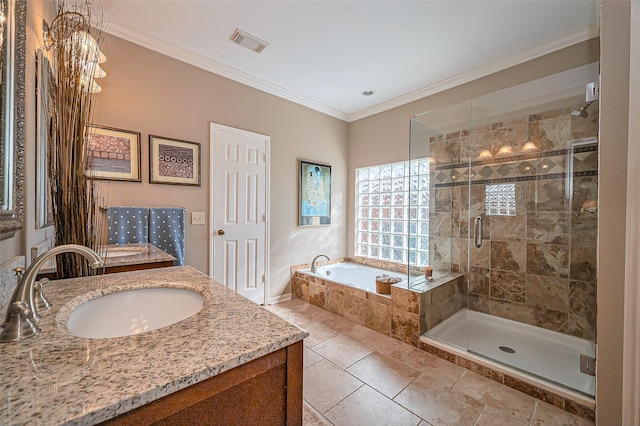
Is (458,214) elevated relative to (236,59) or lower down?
lower down

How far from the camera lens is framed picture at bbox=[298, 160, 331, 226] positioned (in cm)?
346

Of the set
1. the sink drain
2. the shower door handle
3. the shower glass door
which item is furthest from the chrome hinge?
the shower door handle

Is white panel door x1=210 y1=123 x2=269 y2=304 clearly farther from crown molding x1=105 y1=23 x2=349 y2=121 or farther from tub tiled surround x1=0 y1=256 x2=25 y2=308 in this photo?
tub tiled surround x1=0 y1=256 x2=25 y2=308

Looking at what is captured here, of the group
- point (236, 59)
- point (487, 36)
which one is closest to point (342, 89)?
point (236, 59)

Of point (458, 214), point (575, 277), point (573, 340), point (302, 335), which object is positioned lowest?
point (573, 340)

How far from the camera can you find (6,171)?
80 centimetres

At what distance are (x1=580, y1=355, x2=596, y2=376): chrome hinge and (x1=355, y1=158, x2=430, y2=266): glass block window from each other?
4.41 feet

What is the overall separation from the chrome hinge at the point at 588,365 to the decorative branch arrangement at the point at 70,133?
2.98 metres

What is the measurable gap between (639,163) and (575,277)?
157 centimetres

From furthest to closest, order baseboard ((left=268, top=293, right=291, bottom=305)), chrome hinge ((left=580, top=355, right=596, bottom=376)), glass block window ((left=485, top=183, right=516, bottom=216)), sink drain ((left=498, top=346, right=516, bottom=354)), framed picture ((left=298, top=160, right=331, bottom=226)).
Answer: framed picture ((left=298, top=160, right=331, bottom=226)), baseboard ((left=268, top=293, right=291, bottom=305)), glass block window ((left=485, top=183, right=516, bottom=216)), sink drain ((left=498, top=346, right=516, bottom=354)), chrome hinge ((left=580, top=355, right=596, bottom=376))

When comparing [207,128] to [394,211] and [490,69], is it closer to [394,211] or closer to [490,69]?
[394,211]

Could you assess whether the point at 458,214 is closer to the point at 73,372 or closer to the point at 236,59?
the point at 236,59

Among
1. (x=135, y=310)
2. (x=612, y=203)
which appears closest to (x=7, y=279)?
(x=135, y=310)

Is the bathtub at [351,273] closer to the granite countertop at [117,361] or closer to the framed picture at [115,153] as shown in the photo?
the framed picture at [115,153]
